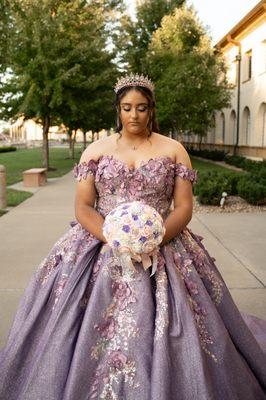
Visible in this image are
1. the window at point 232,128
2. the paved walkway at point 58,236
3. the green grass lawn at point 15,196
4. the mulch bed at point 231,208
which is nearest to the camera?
the paved walkway at point 58,236

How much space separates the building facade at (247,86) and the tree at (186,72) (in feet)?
5.31

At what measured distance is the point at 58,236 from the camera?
7707mm

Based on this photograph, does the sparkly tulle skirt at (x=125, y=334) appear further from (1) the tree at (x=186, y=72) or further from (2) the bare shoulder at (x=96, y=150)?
(1) the tree at (x=186, y=72)

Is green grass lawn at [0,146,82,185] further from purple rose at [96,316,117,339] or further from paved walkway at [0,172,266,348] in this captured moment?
purple rose at [96,316,117,339]

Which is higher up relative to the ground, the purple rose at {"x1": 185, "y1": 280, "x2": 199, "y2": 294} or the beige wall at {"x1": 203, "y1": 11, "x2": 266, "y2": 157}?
the beige wall at {"x1": 203, "y1": 11, "x2": 266, "y2": 157}

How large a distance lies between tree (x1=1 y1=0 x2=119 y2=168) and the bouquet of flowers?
17595 mm

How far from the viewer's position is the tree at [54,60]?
19.3 meters

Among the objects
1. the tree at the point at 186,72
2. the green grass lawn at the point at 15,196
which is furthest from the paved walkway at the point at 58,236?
the tree at the point at 186,72

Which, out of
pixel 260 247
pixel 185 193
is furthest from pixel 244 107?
pixel 185 193

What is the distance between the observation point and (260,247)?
700 centimetres

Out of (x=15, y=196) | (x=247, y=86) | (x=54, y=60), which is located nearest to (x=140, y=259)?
(x=15, y=196)

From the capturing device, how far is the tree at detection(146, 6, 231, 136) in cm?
2310

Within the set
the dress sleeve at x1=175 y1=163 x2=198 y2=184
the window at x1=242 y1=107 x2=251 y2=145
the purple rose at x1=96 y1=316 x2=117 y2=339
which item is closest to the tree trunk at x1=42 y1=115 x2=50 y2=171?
the window at x1=242 y1=107 x2=251 y2=145

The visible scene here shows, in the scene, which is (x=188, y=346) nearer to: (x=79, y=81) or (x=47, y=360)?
(x=47, y=360)
